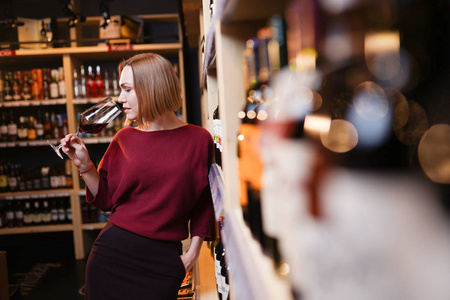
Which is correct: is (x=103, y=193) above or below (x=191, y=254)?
above

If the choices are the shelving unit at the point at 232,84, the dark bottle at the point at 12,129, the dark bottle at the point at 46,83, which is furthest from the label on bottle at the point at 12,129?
the shelving unit at the point at 232,84

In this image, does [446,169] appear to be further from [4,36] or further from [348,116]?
[4,36]

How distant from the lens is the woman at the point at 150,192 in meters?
1.67

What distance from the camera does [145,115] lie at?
1.69 metres

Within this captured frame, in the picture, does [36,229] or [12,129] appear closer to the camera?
[36,229]

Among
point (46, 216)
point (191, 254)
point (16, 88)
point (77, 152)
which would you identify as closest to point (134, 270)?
point (191, 254)

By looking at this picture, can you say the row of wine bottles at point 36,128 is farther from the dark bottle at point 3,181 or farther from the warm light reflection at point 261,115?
the warm light reflection at point 261,115

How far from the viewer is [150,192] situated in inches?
66.4

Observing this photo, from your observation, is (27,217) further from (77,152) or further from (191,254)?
(191,254)

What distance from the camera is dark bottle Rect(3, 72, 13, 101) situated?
452 centimetres

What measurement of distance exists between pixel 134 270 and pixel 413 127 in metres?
1.50

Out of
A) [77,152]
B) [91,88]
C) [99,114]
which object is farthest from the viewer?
[91,88]

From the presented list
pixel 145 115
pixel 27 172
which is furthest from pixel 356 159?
pixel 27 172

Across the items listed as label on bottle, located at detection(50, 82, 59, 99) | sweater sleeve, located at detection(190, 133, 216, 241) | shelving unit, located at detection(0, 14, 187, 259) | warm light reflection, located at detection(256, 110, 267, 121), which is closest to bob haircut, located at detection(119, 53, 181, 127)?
sweater sleeve, located at detection(190, 133, 216, 241)
